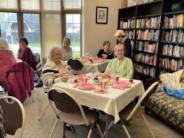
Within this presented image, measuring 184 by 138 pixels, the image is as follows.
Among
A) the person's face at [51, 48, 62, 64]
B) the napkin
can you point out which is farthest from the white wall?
the napkin

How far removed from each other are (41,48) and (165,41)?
3.38 m

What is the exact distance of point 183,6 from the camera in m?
3.68

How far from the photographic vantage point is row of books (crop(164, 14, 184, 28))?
3553 millimetres

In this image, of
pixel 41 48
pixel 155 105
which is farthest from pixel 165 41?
pixel 41 48

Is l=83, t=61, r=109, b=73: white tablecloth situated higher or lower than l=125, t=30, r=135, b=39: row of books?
lower

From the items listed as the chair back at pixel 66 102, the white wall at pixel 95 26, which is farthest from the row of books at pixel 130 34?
the chair back at pixel 66 102

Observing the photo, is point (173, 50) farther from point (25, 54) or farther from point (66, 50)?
point (25, 54)

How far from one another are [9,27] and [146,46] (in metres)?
3.64

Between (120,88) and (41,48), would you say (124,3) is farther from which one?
(120,88)

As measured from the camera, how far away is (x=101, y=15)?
18.2 feet

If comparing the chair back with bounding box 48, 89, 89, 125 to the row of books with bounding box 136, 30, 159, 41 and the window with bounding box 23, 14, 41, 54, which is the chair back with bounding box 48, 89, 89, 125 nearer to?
the row of books with bounding box 136, 30, 159, 41

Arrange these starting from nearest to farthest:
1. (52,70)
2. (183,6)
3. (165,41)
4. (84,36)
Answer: (52,70) < (183,6) < (165,41) < (84,36)

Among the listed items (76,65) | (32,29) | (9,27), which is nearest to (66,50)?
(76,65)

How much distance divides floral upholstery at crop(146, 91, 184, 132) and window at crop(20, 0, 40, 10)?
159 inches
